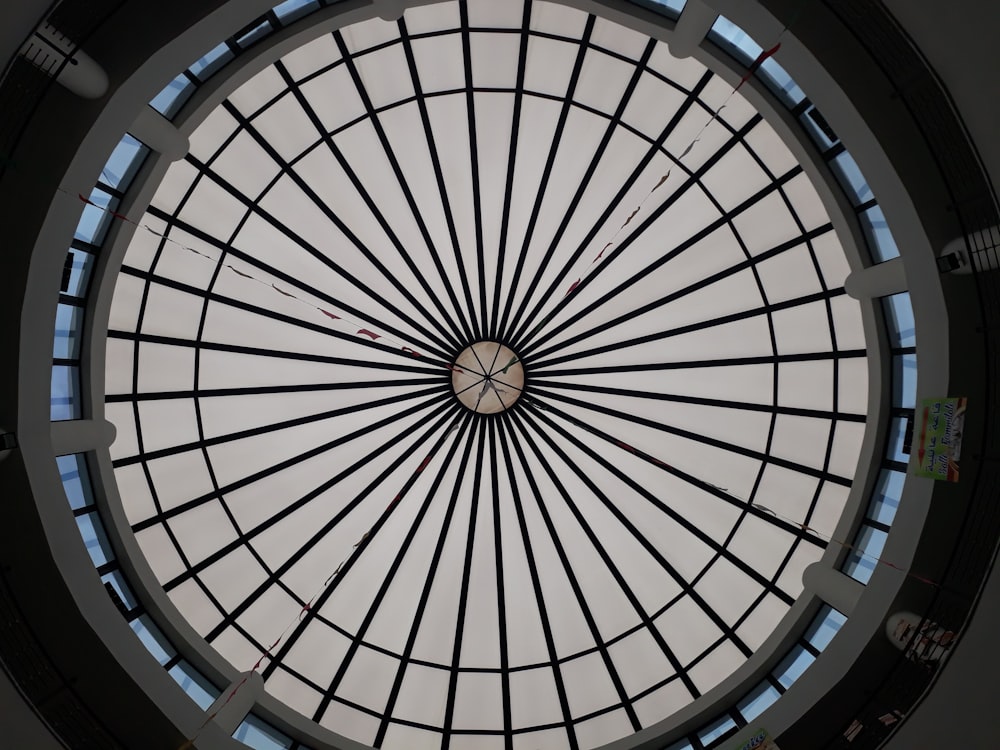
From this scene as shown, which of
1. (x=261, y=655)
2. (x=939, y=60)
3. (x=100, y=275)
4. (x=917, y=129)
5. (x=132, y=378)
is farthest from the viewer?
(x=261, y=655)

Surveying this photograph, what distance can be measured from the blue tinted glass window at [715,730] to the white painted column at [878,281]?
9.27 meters

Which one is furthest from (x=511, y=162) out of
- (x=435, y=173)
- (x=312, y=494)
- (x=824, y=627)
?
(x=824, y=627)

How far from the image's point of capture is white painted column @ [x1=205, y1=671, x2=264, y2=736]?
1285 cm

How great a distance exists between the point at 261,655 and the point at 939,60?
53.1 feet

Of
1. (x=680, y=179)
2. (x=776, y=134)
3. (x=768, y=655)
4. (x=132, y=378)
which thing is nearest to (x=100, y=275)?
(x=132, y=378)

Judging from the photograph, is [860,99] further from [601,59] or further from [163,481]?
[163,481]

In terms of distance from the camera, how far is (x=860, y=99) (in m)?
9.39

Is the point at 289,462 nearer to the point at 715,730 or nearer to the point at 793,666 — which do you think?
the point at 715,730

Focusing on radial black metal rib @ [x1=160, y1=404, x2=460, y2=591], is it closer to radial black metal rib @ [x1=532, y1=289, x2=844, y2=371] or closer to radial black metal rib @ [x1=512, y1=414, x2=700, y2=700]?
radial black metal rib @ [x1=512, y1=414, x2=700, y2=700]

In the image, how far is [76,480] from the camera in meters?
12.0

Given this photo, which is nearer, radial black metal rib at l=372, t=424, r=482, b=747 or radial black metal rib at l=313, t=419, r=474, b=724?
radial black metal rib at l=313, t=419, r=474, b=724

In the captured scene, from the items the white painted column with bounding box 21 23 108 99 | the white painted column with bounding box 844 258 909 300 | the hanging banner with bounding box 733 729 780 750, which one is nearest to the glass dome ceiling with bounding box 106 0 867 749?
the white painted column with bounding box 844 258 909 300

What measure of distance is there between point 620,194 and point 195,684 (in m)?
13.4

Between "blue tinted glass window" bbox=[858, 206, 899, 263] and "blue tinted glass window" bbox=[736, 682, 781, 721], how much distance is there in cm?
897
